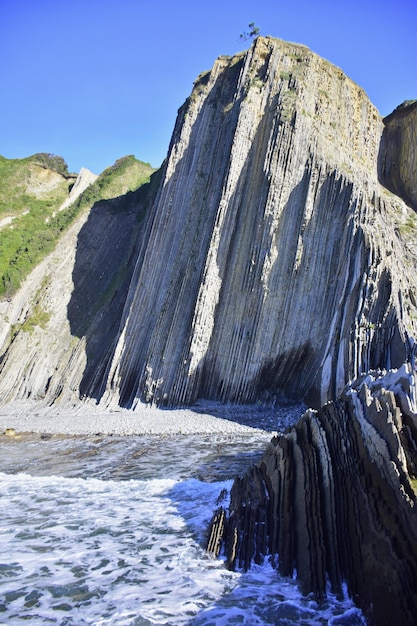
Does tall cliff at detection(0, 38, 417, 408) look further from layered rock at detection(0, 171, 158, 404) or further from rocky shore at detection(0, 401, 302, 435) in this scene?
rocky shore at detection(0, 401, 302, 435)

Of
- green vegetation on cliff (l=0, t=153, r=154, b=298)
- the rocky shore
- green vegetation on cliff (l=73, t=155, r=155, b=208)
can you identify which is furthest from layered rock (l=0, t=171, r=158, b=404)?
the rocky shore

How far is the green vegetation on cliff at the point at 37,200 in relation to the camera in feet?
114

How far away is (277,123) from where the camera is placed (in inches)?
1025

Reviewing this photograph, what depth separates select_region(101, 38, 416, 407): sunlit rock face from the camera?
822 inches

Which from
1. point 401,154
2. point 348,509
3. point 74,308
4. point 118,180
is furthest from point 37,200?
point 348,509

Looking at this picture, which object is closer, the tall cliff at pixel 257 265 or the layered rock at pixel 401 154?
the tall cliff at pixel 257 265

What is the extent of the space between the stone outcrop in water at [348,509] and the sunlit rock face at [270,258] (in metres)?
12.1

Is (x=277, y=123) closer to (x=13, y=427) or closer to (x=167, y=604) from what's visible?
(x=13, y=427)

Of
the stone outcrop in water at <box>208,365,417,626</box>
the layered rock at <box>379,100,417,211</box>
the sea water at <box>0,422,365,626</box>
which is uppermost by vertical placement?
the layered rock at <box>379,100,417,211</box>

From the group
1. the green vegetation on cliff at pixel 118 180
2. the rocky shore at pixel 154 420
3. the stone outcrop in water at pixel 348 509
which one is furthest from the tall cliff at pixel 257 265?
the green vegetation on cliff at pixel 118 180

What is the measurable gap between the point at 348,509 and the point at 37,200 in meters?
45.1

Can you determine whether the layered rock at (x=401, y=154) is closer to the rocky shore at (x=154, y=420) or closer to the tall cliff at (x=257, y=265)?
the tall cliff at (x=257, y=265)

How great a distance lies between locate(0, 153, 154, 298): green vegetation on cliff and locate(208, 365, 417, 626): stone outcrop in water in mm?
30055

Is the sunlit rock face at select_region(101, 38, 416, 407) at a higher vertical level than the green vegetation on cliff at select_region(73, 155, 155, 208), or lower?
lower
